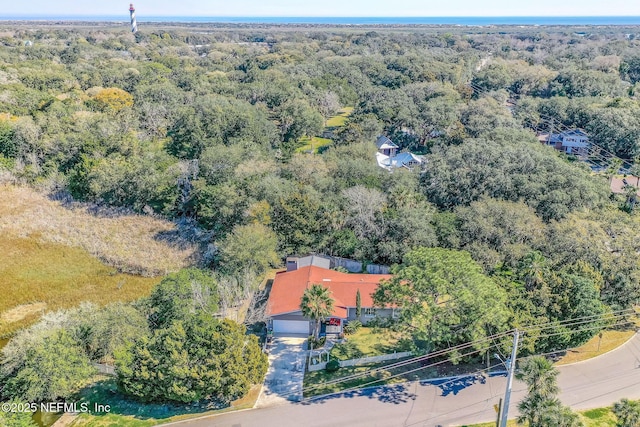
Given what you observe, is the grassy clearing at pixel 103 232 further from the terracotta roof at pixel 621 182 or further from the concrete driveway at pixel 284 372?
the terracotta roof at pixel 621 182

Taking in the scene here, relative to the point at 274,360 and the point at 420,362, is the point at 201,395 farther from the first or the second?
the point at 420,362

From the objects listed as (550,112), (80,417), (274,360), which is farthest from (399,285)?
(550,112)

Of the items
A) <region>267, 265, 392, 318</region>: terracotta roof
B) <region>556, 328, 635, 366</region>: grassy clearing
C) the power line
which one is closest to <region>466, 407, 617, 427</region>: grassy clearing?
the power line

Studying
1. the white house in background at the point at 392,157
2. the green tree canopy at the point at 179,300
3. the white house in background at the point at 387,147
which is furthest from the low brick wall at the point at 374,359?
the white house in background at the point at 387,147

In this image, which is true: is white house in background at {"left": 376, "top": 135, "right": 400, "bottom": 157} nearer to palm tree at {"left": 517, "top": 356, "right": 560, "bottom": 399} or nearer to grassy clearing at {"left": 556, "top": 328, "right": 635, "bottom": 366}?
grassy clearing at {"left": 556, "top": 328, "right": 635, "bottom": 366}

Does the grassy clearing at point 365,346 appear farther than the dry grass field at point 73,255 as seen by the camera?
No

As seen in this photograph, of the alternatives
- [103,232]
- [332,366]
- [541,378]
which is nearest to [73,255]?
[103,232]
